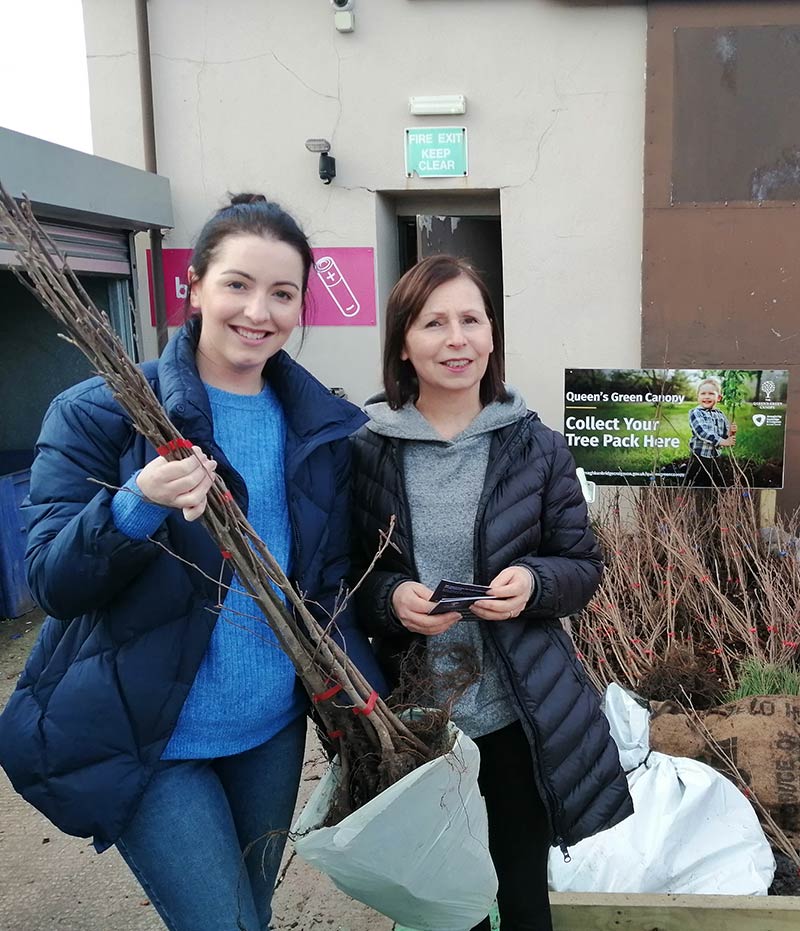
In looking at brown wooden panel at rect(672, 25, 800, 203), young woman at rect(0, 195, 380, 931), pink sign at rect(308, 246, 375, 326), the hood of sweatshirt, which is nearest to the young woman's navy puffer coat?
young woman at rect(0, 195, 380, 931)

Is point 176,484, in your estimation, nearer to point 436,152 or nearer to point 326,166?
point 326,166

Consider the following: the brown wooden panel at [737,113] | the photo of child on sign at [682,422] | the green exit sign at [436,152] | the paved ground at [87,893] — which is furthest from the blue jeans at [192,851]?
the brown wooden panel at [737,113]

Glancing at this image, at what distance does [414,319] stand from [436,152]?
146 inches

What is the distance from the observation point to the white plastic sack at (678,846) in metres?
2.22

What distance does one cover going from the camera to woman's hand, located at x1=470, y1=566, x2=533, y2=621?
1581 mm

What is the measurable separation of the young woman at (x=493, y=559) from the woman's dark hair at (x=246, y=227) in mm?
331

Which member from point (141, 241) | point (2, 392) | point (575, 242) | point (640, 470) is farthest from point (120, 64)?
point (640, 470)

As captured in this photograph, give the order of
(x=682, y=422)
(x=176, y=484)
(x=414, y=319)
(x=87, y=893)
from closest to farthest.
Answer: (x=176, y=484), (x=414, y=319), (x=87, y=893), (x=682, y=422)

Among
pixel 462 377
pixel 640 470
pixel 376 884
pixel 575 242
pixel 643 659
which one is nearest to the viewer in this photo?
pixel 376 884

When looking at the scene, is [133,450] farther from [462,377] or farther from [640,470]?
[640,470]

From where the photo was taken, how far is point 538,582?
64.7 inches

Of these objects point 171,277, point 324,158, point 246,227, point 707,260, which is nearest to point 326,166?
point 324,158

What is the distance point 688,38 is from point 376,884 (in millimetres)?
5025

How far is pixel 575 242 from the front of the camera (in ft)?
16.8
